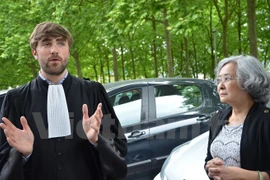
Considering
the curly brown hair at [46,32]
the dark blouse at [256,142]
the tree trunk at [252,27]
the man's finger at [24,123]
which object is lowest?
the dark blouse at [256,142]

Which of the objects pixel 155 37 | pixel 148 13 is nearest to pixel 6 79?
pixel 155 37

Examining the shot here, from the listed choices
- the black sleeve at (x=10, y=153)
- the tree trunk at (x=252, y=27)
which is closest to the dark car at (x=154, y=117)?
the black sleeve at (x=10, y=153)

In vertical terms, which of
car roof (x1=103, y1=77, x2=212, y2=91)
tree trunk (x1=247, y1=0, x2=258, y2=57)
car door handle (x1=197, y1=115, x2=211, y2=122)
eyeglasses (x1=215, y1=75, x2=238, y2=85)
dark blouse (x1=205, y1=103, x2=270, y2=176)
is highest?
tree trunk (x1=247, y1=0, x2=258, y2=57)

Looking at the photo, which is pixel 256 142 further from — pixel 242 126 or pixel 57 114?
pixel 57 114

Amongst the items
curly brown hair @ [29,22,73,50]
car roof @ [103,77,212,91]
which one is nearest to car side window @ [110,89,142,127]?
car roof @ [103,77,212,91]

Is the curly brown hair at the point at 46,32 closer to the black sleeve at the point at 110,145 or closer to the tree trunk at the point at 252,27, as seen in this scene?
the black sleeve at the point at 110,145

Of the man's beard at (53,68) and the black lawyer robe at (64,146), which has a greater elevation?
the man's beard at (53,68)

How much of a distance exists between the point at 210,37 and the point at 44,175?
18.3 metres

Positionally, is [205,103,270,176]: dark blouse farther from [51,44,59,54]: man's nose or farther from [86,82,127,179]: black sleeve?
[51,44,59,54]: man's nose

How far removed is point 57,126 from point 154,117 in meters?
2.90

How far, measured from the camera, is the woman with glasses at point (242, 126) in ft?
7.18

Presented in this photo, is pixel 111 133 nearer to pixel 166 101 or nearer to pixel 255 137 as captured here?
pixel 255 137

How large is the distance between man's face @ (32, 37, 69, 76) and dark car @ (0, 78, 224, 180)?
8.03 feet

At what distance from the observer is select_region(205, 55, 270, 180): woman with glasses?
2.19 m
